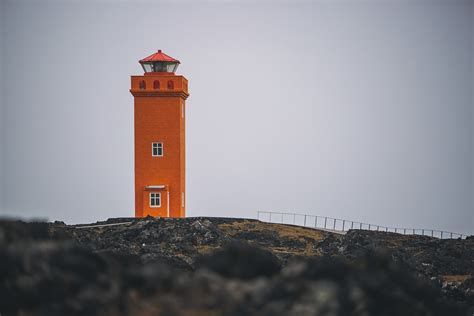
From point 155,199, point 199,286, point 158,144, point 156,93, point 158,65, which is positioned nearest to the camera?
point 199,286

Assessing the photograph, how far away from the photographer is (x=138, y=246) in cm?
4719

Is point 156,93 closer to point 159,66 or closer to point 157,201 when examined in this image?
point 159,66

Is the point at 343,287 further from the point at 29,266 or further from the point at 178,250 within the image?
the point at 178,250

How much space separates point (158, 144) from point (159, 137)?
349 mm

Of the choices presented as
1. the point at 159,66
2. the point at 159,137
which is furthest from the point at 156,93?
the point at 159,66

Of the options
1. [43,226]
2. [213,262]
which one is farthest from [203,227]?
[213,262]

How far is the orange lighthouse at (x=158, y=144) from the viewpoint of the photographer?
5662 centimetres

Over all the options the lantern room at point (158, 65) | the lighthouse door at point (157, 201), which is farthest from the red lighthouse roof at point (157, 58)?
the lighthouse door at point (157, 201)

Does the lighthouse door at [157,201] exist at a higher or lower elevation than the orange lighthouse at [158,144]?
lower

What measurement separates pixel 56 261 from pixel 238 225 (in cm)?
4186

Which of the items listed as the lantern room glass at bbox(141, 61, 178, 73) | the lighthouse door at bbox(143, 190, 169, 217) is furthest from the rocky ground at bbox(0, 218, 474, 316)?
the lantern room glass at bbox(141, 61, 178, 73)

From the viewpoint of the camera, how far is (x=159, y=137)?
56.9m

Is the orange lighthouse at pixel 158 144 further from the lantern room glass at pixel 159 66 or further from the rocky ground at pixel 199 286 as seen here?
the rocky ground at pixel 199 286

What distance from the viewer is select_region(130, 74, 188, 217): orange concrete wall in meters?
56.7
